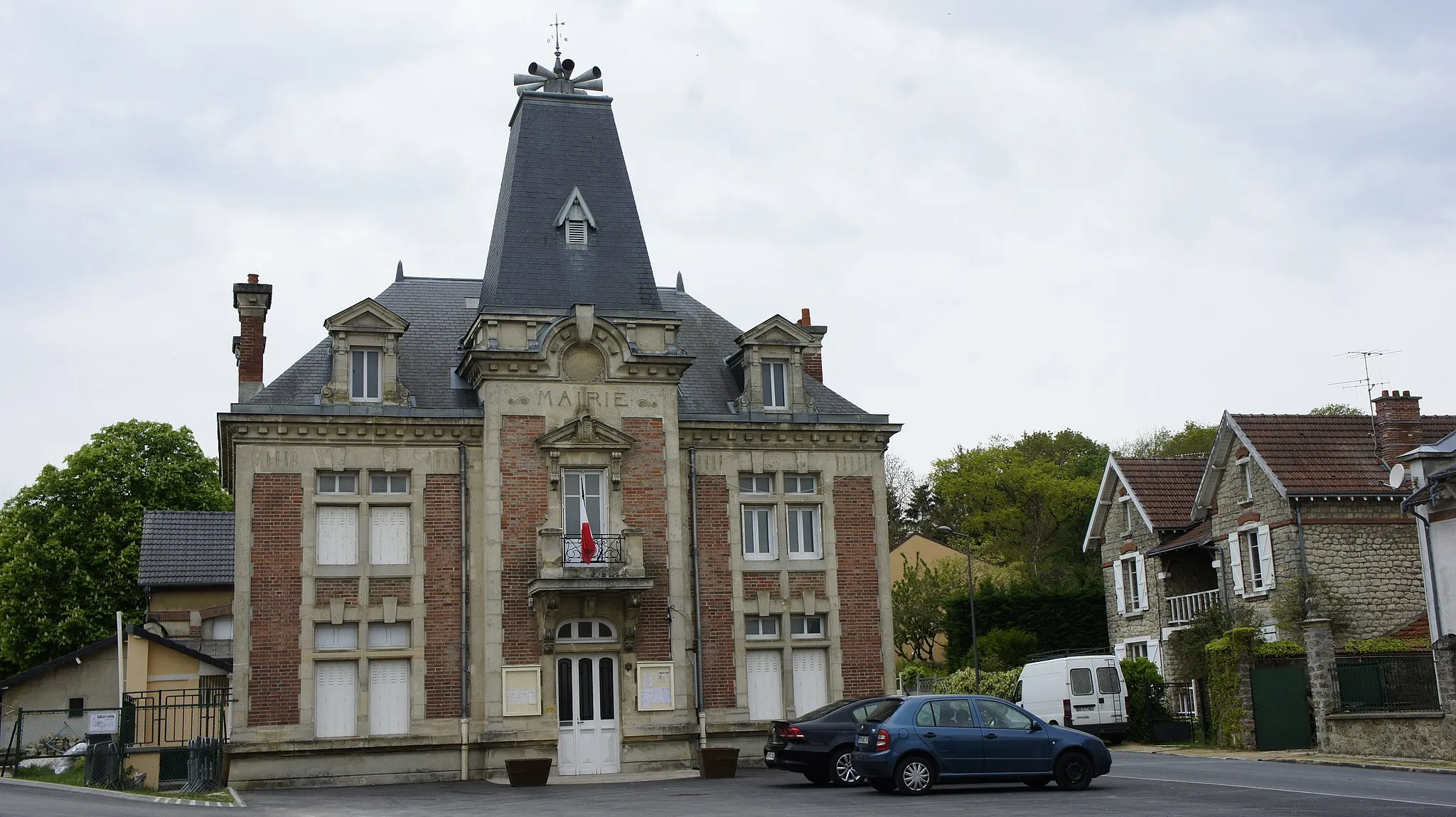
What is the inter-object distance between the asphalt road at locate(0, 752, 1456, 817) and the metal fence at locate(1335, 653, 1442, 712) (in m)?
3.16

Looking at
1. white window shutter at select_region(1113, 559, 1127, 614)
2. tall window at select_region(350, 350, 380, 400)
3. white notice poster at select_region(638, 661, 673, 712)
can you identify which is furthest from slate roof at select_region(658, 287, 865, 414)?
white window shutter at select_region(1113, 559, 1127, 614)

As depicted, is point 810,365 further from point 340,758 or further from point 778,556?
point 340,758

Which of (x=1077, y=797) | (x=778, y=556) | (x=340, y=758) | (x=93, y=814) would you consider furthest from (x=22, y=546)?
(x=1077, y=797)

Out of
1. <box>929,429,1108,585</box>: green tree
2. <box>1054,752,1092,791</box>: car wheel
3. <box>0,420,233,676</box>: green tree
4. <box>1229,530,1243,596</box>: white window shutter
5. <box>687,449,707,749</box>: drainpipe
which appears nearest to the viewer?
<box>1054,752,1092,791</box>: car wheel

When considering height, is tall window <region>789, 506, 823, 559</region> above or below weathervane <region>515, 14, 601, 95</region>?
below

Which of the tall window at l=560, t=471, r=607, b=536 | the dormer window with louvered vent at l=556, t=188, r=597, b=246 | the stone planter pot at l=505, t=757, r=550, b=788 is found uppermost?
the dormer window with louvered vent at l=556, t=188, r=597, b=246

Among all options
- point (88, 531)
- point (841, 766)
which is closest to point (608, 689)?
point (841, 766)

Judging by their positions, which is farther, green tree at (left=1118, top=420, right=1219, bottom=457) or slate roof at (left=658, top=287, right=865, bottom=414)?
green tree at (left=1118, top=420, right=1219, bottom=457)

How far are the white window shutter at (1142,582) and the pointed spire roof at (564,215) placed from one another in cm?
2116

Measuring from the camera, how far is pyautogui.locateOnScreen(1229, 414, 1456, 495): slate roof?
3653 cm

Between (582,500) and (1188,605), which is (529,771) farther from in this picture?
(1188,605)

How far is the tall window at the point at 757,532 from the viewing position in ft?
97.1

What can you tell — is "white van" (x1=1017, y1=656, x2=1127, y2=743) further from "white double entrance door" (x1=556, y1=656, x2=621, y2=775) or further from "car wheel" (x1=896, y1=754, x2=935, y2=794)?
"car wheel" (x1=896, y1=754, x2=935, y2=794)

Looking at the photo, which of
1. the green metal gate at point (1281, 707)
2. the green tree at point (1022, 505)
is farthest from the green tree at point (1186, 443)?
the green metal gate at point (1281, 707)
